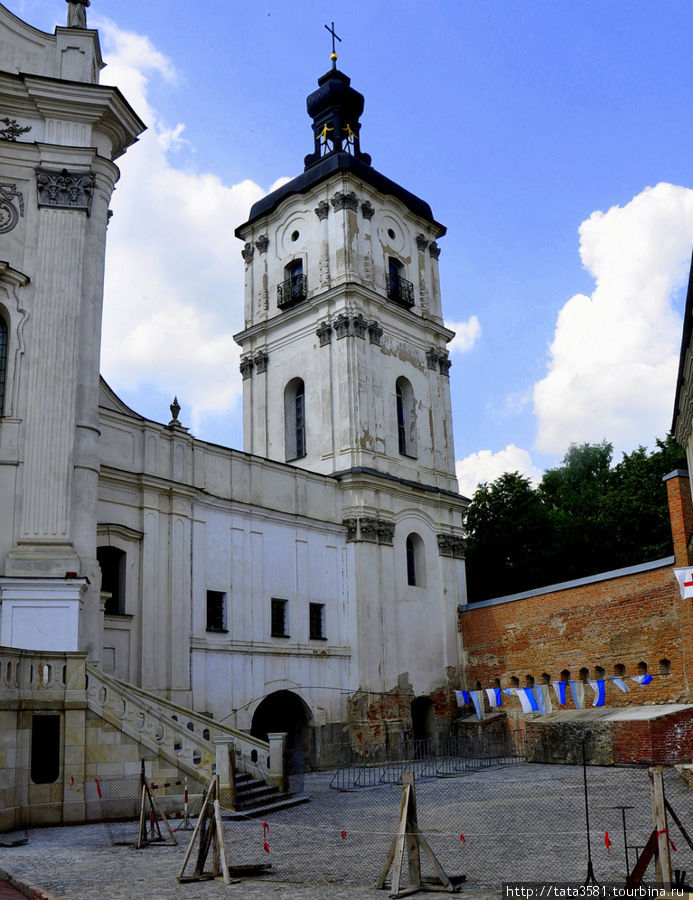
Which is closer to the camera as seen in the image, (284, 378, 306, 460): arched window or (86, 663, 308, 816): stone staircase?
(86, 663, 308, 816): stone staircase

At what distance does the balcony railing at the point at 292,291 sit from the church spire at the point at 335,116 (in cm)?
748

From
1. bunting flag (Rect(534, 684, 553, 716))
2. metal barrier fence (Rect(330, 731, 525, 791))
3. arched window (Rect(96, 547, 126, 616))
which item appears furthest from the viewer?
bunting flag (Rect(534, 684, 553, 716))

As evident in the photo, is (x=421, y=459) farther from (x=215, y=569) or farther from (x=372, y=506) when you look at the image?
(x=215, y=569)

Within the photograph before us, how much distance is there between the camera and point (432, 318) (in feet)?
137

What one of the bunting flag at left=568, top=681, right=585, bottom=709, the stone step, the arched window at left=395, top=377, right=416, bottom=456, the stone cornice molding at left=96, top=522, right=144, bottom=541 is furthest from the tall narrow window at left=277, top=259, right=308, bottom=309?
the stone step

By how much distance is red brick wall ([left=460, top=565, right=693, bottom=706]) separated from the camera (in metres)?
29.0

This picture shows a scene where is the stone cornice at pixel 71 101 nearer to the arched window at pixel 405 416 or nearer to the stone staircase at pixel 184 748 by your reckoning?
the stone staircase at pixel 184 748

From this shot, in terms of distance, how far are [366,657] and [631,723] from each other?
1227 centimetres

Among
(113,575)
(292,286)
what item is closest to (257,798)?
(113,575)

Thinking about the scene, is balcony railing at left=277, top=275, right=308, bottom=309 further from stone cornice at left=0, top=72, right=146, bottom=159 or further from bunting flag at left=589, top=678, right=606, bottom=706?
bunting flag at left=589, top=678, right=606, bottom=706

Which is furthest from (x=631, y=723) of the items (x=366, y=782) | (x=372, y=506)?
(x=372, y=506)

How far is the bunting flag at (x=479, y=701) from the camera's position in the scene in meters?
31.4

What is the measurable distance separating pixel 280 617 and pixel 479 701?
26.2 ft

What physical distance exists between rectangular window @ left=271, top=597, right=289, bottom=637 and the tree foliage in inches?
683
